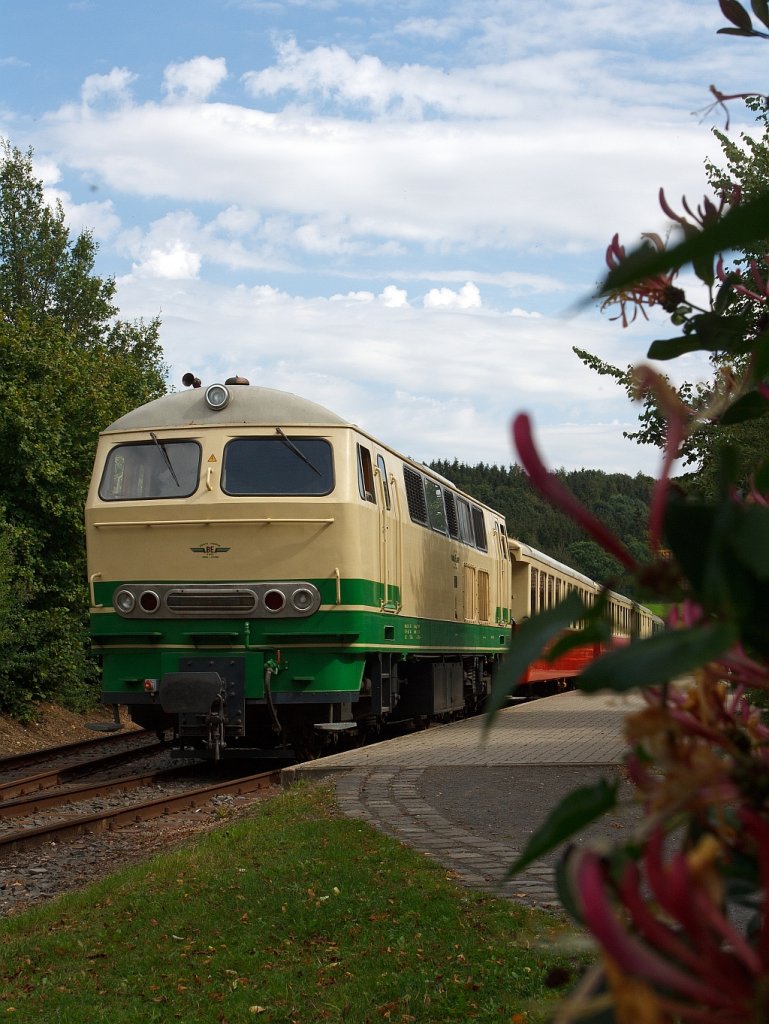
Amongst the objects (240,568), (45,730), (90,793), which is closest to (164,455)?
(240,568)

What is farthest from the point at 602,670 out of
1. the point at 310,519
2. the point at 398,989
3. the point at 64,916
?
the point at 310,519

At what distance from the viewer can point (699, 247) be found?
707mm

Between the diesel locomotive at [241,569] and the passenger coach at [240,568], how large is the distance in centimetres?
1

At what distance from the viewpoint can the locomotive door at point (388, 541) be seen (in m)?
13.0

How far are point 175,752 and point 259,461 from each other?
3.13 m

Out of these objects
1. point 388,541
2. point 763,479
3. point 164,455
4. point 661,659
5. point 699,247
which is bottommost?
point 661,659

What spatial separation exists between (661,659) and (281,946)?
5.30 metres

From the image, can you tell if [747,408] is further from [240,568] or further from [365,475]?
[365,475]

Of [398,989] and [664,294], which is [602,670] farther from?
[398,989]

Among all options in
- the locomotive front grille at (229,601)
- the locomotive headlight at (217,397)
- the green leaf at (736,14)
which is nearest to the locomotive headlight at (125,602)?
the locomotive front grille at (229,601)

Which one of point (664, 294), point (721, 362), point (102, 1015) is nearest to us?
point (664, 294)

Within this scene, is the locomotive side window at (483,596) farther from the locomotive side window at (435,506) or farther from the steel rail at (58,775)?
the steel rail at (58,775)

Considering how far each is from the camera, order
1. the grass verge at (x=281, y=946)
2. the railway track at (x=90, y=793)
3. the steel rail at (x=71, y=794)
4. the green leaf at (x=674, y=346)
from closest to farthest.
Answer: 1. the green leaf at (x=674, y=346)
2. the grass verge at (x=281, y=946)
3. the railway track at (x=90, y=793)
4. the steel rail at (x=71, y=794)

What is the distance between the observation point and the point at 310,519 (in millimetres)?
12156
